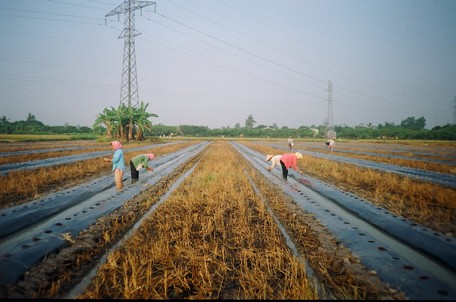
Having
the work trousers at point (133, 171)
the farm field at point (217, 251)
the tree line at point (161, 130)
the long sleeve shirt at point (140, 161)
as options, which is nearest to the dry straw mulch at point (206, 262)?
the farm field at point (217, 251)

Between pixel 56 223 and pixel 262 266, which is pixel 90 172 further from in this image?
pixel 262 266

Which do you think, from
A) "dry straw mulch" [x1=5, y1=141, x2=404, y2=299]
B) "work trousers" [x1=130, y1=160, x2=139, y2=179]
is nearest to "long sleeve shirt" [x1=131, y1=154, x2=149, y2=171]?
"work trousers" [x1=130, y1=160, x2=139, y2=179]

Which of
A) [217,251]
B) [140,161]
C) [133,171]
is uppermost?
[140,161]

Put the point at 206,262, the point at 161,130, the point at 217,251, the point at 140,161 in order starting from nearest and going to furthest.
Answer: the point at 206,262, the point at 217,251, the point at 140,161, the point at 161,130

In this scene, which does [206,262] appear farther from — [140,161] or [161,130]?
[161,130]

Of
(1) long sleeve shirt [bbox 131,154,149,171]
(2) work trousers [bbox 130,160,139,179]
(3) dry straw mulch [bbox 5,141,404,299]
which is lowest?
(3) dry straw mulch [bbox 5,141,404,299]

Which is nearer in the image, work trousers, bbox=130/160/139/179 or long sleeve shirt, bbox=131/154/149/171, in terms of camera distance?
long sleeve shirt, bbox=131/154/149/171

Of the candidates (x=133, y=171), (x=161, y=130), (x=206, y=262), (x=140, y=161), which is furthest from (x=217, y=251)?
(x=161, y=130)

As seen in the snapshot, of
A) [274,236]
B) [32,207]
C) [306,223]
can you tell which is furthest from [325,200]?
[32,207]

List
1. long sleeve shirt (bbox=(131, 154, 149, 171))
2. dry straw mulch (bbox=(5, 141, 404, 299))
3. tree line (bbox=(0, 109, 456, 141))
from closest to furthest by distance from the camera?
1. dry straw mulch (bbox=(5, 141, 404, 299))
2. long sleeve shirt (bbox=(131, 154, 149, 171))
3. tree line (bbox=(0, 109, 456, 141))

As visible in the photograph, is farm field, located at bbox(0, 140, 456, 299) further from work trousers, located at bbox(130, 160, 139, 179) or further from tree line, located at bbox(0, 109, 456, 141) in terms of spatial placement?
tree line, located at bbox(0, 109, 456, 141)

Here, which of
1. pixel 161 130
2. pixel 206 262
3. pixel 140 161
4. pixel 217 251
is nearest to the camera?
pixel 206 262

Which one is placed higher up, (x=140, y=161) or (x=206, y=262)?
(x=140, y=161)

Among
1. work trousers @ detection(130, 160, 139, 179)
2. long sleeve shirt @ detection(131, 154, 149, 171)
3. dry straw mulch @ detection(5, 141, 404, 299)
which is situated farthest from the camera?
work trousers @ detection(130, 160, 139, 179)
